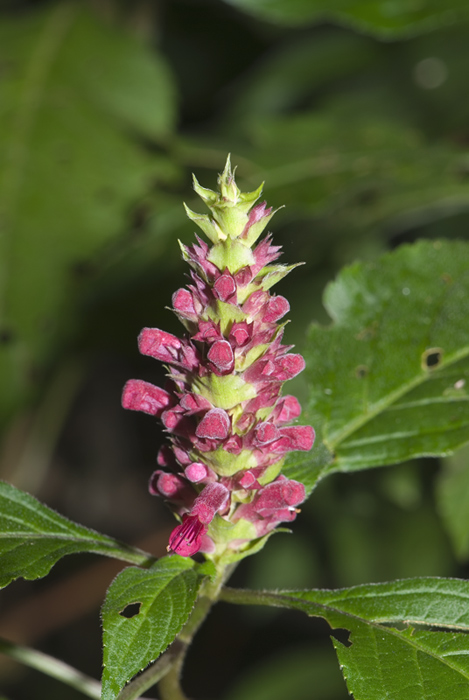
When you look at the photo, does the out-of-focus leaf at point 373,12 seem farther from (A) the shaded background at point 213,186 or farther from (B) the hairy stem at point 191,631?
(B) the hairy stem at point 191,631

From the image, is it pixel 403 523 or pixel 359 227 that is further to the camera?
pixel 403 523

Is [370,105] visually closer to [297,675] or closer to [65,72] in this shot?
[65,72]

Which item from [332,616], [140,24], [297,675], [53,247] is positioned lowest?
[332,616]

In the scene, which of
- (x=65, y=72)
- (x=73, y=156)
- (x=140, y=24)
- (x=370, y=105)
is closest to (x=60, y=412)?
(x=73, y=156)

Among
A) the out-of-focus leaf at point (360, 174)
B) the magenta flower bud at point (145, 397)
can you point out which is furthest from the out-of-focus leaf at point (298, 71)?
the magenta flower bud at point (145, 397)

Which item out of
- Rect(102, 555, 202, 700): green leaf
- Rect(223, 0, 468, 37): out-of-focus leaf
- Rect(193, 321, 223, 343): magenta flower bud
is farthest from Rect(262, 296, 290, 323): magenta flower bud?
Rect(223, 0, 468, 37): out-of-focus leaf

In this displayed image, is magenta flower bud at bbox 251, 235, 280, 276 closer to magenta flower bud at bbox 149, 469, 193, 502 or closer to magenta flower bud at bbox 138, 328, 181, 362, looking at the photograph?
magenta flower bud at bbox 138, 328, 181, 362
